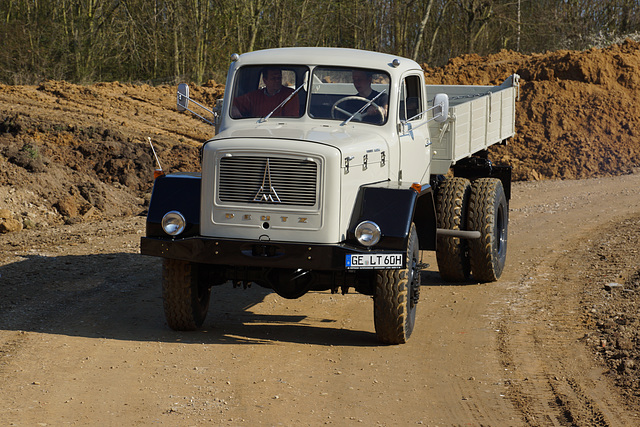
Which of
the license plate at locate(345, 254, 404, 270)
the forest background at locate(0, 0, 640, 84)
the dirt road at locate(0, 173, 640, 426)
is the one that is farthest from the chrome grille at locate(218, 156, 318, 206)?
the forest background at locate(0, 0, 640, 84)

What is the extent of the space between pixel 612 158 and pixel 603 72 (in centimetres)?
358

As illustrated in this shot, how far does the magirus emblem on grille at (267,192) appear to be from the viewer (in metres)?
6.71

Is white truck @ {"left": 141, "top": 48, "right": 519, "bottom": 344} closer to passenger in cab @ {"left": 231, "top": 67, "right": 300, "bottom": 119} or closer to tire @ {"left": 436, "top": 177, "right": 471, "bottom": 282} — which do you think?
passenger in cab @ {"left": 231, "top": 67, "right": 300, "bottom": 119}

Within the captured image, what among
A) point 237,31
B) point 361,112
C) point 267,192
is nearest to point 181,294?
point 267,192

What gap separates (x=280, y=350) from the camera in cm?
707

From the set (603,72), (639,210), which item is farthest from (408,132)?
(603,72)

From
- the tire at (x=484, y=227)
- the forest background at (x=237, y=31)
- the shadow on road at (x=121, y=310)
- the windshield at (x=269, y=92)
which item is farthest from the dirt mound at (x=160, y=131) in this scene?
the tire at (x=484, y=227)

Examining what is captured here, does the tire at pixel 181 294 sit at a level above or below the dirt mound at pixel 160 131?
above

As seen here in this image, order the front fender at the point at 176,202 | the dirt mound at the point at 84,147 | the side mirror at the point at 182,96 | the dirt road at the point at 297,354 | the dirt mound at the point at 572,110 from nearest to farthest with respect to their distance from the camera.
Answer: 1. the dirt road at the point at 297,354
2. the front fender at the point at 176,202
3. the side mirror at the point at 182,96
4. the dirt mound at the point at 84,147
5. the dirt mound at the point at 572,110

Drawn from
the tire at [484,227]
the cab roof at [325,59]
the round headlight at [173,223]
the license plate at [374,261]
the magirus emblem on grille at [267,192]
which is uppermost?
the cab roof at [325,59]

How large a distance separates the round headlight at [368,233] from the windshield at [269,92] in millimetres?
1537

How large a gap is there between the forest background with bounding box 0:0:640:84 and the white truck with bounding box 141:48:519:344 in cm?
2023

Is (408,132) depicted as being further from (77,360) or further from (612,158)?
(612,158)

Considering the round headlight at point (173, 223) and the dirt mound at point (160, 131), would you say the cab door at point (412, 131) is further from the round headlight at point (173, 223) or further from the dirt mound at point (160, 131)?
the dirt mound at point (160, 131)
